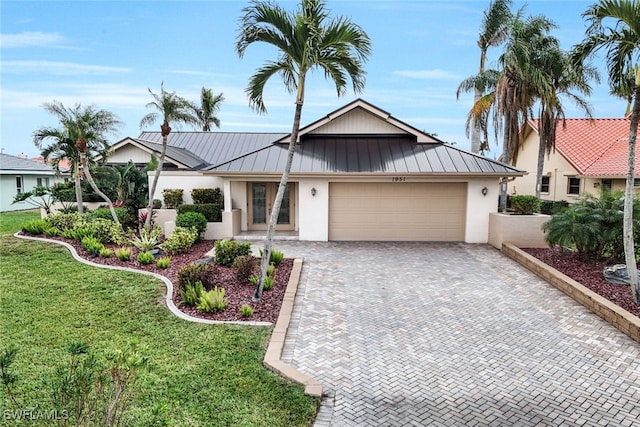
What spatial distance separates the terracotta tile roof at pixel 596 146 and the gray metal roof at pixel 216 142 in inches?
643

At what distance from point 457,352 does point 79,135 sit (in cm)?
1346

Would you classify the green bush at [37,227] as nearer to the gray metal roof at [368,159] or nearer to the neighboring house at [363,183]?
A: the neighboring house at [363,183]

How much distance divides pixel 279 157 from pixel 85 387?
12.5 metres

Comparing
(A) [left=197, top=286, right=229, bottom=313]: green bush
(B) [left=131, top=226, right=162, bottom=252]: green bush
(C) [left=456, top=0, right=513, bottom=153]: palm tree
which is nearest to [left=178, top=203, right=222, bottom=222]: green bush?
(B) [left=131, top=226, right=162, bottom=252]: green bush

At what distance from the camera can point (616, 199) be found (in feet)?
33.8

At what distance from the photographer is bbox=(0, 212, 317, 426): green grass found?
4.57 meters

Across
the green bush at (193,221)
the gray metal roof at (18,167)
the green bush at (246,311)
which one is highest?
the gray metal roof at (18,167)

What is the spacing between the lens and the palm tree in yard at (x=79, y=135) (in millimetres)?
13367

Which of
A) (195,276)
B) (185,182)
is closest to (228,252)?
(195,276)

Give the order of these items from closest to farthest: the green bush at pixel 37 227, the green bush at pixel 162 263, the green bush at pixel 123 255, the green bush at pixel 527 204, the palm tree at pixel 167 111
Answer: the green bush at pixel 162 263
the green bush at pixel 123 255
the palm tree at pixel 167 111
the green bush at pixel 527 204
the green bush at pixel 37 227

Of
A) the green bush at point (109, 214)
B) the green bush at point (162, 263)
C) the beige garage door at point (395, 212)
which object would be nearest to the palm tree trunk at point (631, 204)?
the beige garage door at point (395, 212)

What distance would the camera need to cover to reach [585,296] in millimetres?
8305

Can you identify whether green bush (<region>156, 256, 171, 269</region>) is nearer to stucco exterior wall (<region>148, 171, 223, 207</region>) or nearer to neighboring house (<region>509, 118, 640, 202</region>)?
stucco exterior wall (<region>148, 171, 223, 207</region>)

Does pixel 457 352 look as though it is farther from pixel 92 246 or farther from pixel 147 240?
pixel 92 246
